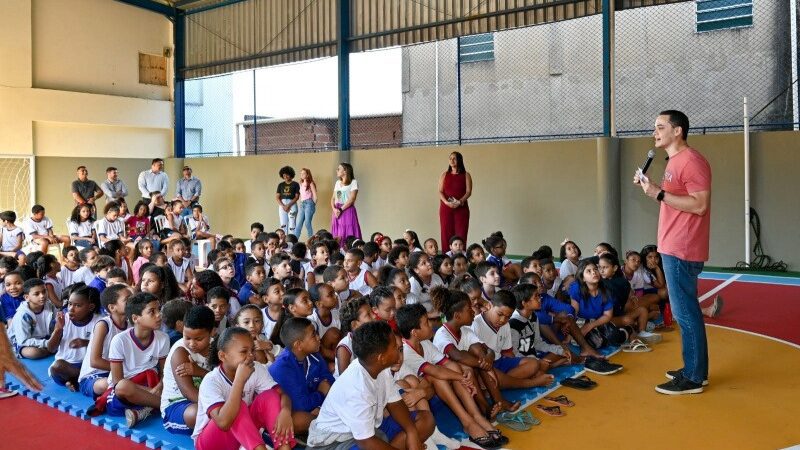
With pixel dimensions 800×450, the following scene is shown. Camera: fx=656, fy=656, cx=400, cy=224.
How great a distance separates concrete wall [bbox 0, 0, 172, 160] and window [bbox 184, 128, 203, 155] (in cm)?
77

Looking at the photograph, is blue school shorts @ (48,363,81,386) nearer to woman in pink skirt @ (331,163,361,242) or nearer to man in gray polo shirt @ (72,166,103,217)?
woman in pink skirt @ (331,163,361,242)

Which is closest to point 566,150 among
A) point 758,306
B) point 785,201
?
point 785,201

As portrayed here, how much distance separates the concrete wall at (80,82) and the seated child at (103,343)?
8.65 m

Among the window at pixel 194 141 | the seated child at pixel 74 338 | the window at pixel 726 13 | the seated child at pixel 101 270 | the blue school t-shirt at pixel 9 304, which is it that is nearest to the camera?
the seated child at pixel 74 338

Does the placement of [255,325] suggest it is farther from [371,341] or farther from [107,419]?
[371,341]

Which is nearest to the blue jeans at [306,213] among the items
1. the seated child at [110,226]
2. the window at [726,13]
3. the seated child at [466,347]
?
the seated child at [110,226]

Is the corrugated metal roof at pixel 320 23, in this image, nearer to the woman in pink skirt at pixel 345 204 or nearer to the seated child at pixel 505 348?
the woman in pink skirt at pixel 345 204

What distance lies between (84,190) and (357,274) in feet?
20.9

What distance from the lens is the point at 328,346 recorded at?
3.96m

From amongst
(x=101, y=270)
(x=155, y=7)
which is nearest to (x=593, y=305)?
(x=101, y=270)

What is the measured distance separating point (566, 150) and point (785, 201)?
2779 mm

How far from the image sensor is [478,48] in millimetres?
13914

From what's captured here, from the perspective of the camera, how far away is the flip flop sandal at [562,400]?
368cm

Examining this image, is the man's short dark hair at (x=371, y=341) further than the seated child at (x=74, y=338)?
No
